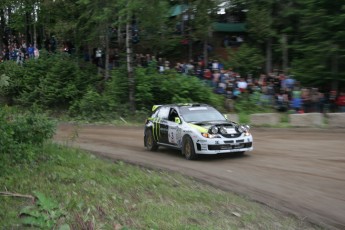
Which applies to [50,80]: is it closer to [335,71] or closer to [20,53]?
[20,53]

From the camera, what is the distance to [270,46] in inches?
1389

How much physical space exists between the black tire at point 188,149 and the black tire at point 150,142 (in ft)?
6.06

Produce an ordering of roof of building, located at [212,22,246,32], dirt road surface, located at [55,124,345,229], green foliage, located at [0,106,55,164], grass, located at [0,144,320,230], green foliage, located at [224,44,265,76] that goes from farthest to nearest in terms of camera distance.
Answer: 1. roof of building, located at [212,22,246,32]
2. green foliage, located at [224,44,265,76]
3. green foliage, located at [0,106,55,164]
4. dirt road surface, located at [55,124,345,229]
5. grass, located at [0,144,320,230]

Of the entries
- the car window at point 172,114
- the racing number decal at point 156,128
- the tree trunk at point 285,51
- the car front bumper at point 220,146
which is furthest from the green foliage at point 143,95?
the car front bumper at point 220,146

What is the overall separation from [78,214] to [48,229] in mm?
823

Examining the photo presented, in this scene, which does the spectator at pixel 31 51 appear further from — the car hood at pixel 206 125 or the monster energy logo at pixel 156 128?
the car hood at pixel 206 125

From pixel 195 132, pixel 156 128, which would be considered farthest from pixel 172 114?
pixel 195 132

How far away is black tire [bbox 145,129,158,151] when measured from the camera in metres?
15.9

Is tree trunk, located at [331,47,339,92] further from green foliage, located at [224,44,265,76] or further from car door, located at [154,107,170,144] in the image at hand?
car door, located at [154,107,170,144]

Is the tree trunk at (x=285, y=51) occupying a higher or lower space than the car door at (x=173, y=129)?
higher

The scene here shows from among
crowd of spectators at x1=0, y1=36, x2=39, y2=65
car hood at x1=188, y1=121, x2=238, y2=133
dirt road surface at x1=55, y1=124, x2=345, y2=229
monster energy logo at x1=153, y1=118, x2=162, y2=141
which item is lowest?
dirt road surface at x1=55, y1=124, x2=345, y2=229

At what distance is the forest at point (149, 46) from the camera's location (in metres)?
27.0

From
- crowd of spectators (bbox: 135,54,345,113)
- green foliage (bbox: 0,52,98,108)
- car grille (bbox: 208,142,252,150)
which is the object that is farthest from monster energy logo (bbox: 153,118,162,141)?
green foliage (bbox: 0,52,98,108)

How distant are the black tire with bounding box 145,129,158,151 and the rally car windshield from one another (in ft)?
5.50
